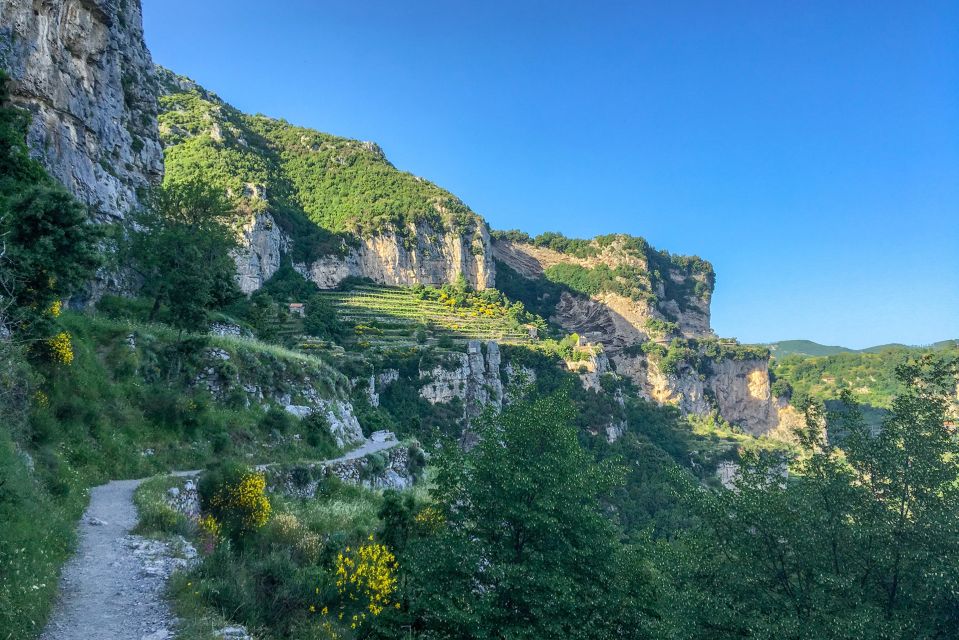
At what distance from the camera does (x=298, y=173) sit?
125188mm

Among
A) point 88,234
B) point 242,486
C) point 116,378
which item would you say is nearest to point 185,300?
point 116,378

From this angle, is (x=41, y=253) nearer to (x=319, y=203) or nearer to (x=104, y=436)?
(x=104, y=436)

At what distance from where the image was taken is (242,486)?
12.0 meters

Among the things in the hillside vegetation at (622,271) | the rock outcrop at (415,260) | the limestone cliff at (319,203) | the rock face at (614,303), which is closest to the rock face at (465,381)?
the limestone cliff at (319,203)

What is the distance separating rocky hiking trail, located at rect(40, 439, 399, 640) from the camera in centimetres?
572

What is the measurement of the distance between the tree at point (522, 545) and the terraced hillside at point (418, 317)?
173 feet

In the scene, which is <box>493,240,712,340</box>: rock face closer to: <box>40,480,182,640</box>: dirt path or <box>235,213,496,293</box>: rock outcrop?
<box>235,213,496,293</box>: rock outcrop

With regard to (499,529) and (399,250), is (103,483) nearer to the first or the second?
(499,529)

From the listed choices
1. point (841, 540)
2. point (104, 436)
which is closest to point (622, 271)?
point (841, 540)

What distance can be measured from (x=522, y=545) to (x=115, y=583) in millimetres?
7391

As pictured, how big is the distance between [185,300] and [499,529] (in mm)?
17286

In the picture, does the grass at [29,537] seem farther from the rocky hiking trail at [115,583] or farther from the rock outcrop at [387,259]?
the rock outcrop at [387,259]

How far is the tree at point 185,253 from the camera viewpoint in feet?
70.4

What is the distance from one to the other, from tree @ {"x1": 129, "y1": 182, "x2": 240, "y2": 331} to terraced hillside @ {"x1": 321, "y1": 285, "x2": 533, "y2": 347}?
35133 millimetres
